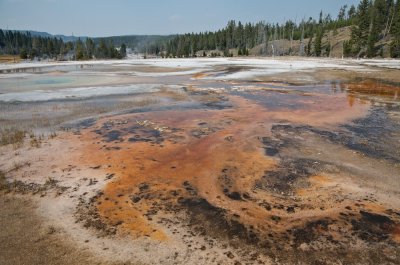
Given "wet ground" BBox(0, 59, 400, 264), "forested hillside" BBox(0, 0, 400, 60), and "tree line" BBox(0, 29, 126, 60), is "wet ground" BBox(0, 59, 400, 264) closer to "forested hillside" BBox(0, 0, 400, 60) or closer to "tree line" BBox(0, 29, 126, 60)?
"forested hillside" BBox(0, 0, 400, 60)

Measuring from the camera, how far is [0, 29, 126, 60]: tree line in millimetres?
95750

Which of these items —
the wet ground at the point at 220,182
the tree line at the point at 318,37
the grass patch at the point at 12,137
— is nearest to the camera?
the wet ground at the point at 220,182

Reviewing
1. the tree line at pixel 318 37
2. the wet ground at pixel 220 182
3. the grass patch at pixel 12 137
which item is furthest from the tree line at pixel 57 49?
the wet ground at pixel 220 182

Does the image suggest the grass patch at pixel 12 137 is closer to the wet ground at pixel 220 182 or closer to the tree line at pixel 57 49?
the wet ground at pixel 220 182

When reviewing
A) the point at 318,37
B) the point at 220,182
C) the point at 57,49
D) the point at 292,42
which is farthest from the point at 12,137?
the point at 57,49

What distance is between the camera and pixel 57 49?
367 ft

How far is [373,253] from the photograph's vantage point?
4461 mm

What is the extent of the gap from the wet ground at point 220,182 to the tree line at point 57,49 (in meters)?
79.0

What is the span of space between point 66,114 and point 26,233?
9.53 m

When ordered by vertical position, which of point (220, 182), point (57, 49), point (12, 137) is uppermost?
point (57, 49)

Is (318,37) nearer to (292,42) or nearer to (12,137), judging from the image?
(292,42)

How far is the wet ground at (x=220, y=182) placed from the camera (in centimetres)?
468

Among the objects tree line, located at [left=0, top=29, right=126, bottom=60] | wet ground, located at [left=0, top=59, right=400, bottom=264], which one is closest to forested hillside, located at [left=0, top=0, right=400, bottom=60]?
tree line, located at [left=0, top=29, right=126, bottom=60]

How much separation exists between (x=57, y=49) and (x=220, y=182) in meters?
120
